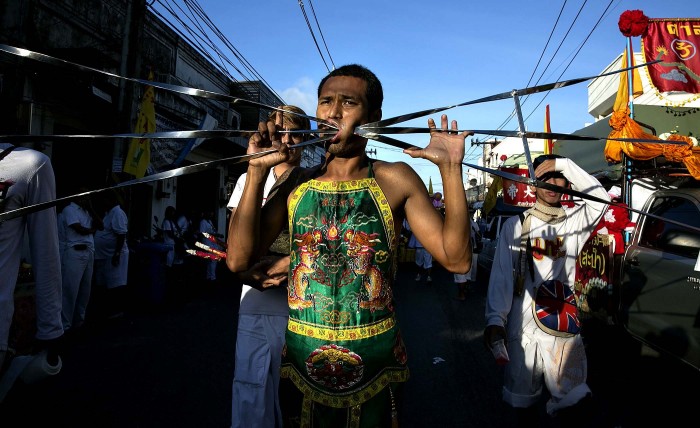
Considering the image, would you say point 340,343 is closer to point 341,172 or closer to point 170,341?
point 341,172

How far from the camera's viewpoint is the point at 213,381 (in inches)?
181

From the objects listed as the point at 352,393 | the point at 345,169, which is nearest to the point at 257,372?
the point at 352,393

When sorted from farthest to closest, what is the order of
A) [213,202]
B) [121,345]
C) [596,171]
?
[213,202] < [596,171] < [121,345]

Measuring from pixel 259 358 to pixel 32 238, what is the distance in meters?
1.28

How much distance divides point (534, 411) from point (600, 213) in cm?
141

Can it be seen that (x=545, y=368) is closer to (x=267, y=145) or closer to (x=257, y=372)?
(x=257, y=372)

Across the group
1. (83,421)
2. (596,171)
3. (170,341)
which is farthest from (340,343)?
(596,171)

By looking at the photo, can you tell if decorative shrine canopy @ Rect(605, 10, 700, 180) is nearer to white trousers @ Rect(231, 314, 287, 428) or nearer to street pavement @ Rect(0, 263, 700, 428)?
street pavement @ Rect(0, 263, 700, 428)

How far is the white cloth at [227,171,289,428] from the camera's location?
2.46 m

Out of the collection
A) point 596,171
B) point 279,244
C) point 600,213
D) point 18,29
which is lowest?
point 279,244

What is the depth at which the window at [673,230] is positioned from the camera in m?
4.48

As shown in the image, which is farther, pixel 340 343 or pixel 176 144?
pixel 176 144

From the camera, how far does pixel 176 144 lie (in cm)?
1263

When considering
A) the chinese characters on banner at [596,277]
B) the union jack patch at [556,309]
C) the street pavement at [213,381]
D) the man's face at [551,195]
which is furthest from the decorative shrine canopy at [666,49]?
the union jack patch at [556,309]
